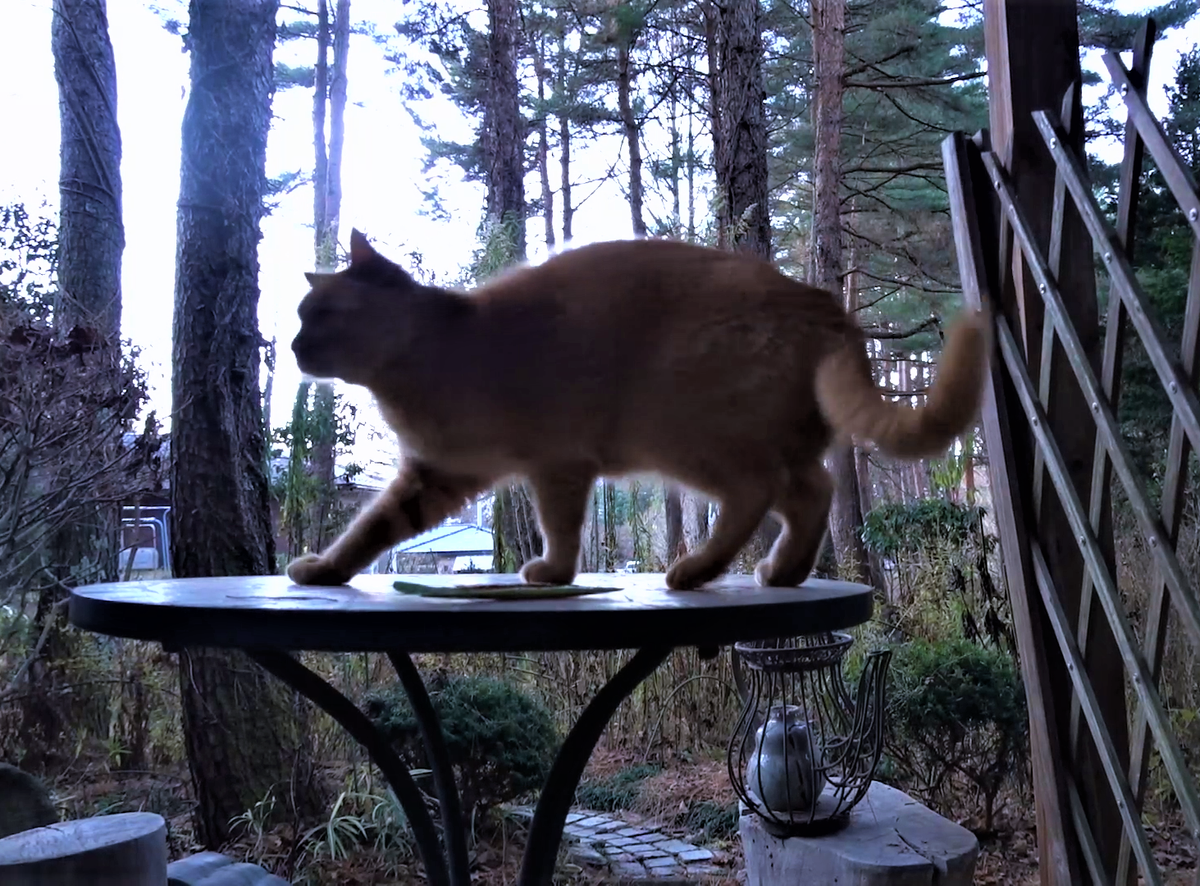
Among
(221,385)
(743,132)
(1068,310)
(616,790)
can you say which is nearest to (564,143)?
(743,132)

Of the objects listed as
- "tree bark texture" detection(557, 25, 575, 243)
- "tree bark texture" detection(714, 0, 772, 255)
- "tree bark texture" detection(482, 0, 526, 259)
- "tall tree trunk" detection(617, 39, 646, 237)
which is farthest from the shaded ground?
"tree bark texture" detection(557, 25, 575, 243)

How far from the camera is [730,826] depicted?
328cm

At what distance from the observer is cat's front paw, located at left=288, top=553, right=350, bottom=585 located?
1.25 metres

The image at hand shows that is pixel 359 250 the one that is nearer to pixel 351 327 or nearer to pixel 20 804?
pixel 351 327

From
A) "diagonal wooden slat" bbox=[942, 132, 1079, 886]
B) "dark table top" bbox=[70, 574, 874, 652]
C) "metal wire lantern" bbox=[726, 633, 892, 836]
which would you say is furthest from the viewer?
"metal wire lantern" bbox=[726, 633, 892, 836]

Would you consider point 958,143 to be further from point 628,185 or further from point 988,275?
point 628,185

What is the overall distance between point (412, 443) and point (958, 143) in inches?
56.9

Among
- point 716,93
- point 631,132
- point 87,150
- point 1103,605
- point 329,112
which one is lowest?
point 1103,605

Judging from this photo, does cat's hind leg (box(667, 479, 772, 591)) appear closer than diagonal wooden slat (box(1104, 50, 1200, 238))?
Yes

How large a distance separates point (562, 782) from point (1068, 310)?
1298 millimetres

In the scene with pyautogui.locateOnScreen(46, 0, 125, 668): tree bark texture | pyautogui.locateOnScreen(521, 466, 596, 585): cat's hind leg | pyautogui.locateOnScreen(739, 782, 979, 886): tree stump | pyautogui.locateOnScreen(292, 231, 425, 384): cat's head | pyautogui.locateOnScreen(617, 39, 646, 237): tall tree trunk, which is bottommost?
pyautogui.locateOnScreen(739, 782, 979, 886): tree stump

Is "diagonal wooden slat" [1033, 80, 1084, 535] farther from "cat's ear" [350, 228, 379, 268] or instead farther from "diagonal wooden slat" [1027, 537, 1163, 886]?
"cat's ear" [350, 228, 379, 268]

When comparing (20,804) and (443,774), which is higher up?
(443,774)

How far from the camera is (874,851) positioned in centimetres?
235
